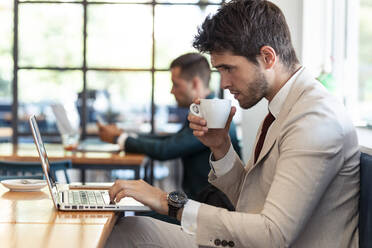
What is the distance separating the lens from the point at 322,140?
1.55 meters

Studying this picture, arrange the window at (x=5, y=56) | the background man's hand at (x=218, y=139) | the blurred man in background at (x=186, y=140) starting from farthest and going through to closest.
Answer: the window at (x=5, y=56), the blurred man in background at (x=186, y=140), the background man's hand at (x=218, y=139)

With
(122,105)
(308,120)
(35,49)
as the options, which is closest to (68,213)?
(308,120)

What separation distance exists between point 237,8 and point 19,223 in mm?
895

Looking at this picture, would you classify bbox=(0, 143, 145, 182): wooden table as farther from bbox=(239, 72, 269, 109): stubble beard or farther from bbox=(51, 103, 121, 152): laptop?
bbox=(239, 72, 269, 109): stubble beard

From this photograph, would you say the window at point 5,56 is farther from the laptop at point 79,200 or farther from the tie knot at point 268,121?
the tie knot at point 268,121

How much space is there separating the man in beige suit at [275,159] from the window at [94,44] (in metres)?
2.54

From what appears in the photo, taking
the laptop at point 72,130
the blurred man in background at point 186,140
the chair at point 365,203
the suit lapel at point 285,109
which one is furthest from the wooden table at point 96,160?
the chair at point 365,203

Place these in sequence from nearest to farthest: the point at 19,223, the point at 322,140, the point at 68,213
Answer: the point at 322,140, the point at 19,223, the point at 68,213

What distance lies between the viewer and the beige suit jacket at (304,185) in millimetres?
1521

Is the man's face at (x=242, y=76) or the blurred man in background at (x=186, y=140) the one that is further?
the blurred man in background at (x=186, y=140)

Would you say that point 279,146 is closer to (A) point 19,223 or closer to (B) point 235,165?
(B) point 235,165

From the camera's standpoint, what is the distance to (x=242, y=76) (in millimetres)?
1864

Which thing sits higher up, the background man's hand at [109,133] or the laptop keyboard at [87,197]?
the background man's hand at [109,133]

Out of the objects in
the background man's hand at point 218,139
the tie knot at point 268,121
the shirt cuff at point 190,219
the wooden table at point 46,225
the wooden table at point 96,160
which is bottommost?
the wooden table at point 96,160
